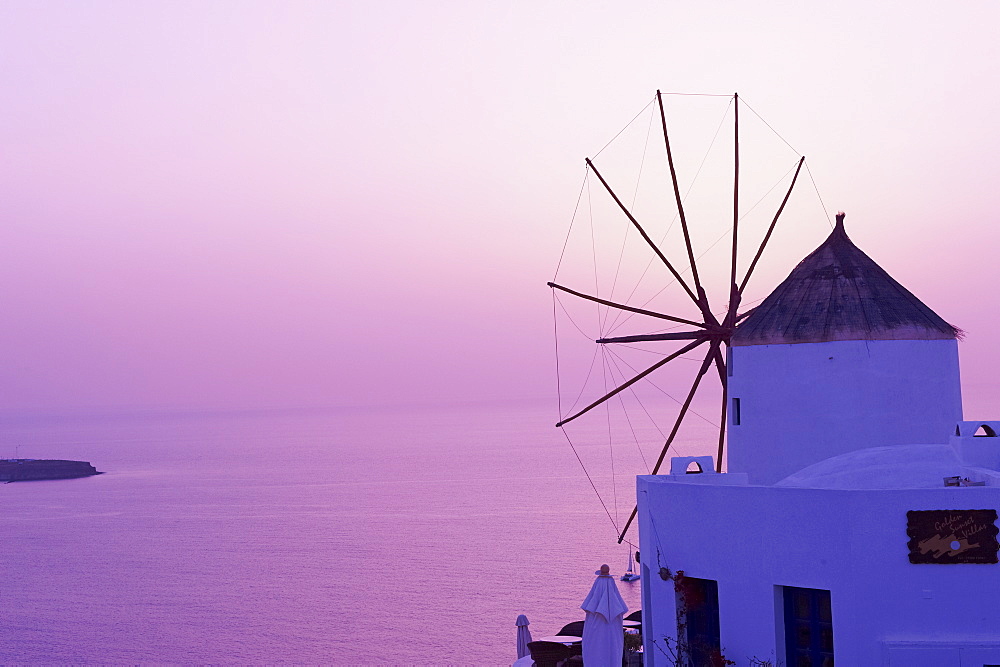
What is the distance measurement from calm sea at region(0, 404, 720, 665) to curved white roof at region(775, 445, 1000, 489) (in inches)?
1412

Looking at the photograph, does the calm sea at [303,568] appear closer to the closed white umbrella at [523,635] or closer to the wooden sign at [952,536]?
the closed white umbrella at [523,635]

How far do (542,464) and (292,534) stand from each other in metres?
77.2

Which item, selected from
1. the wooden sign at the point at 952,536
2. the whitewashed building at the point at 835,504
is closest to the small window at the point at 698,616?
the whitewashed building at the point at 835,504

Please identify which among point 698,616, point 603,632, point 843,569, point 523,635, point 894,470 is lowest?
point 523,635

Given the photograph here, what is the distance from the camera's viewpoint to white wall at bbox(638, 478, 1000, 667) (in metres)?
13.0

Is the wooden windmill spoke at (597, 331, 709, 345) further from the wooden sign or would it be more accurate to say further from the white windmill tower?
the wooden sign

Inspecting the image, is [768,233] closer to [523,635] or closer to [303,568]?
[523,635]

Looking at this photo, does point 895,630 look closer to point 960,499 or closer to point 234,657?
point 960,499

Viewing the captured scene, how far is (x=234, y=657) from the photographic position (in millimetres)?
52625

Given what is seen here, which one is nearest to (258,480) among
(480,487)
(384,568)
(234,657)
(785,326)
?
(480,487)

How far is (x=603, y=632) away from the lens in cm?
1672

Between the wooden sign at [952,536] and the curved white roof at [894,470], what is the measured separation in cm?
169

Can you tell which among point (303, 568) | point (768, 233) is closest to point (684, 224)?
point (768, 233)

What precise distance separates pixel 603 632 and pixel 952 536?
582cm
